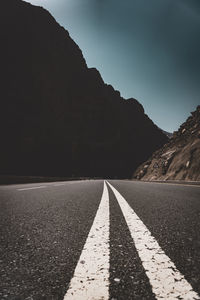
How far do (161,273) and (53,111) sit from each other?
80.8 meters

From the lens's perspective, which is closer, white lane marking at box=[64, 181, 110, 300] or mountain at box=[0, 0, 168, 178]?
white lane marking at box=[64, 181, 110, 300]

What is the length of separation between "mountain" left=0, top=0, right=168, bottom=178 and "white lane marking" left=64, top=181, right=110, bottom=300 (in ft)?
201

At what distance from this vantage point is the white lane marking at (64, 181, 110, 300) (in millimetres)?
1023

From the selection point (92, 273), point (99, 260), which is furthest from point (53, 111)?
point (92, 273)

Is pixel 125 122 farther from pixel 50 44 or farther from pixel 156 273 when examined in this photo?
pixel 156 273

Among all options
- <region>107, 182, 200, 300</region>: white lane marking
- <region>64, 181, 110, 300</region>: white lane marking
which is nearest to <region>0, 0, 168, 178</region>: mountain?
<region>64, 181, 110, 300</region>: white lane marking

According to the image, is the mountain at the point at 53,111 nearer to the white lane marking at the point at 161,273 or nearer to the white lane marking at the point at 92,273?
the white lane marking at the point at 92,273

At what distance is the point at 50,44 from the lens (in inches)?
3674

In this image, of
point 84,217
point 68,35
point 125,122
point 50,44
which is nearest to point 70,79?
point 50,44

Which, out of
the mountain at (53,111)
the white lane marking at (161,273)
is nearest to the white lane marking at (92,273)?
the white lane marking at (161,273)

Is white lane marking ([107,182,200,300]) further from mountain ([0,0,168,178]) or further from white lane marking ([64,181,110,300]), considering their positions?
mountain ([0,0,168,178])

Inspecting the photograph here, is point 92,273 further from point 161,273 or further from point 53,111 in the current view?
point 53,111

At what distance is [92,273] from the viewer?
1233 mm

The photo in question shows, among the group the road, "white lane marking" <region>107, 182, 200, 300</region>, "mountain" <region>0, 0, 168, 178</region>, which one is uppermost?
"mountain" <region>0, 0, 168, 178</region>
